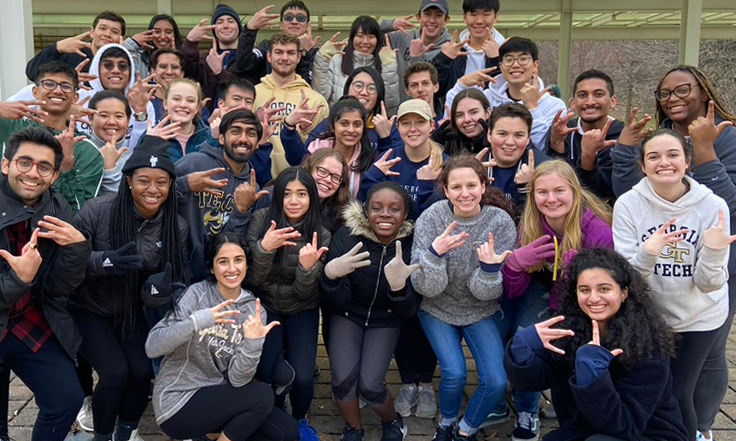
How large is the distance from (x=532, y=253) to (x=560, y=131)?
1314 millimetres

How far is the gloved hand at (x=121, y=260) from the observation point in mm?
3420

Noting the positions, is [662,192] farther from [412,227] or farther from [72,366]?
[72,366]

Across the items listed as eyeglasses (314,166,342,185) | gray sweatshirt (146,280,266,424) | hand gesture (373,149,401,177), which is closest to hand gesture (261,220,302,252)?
gray sweatshirt (146,280,266,424)

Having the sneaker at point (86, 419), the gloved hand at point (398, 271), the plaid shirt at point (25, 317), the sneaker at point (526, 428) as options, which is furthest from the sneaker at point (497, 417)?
the plaid shirt at point (25, 317)

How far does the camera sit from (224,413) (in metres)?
3.43

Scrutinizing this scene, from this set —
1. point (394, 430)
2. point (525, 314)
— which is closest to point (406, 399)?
point (394, 430)

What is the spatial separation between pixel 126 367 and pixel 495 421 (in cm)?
230

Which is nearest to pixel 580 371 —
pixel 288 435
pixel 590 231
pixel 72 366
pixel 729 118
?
pixel 590 231

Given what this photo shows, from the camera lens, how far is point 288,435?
3.65 metres

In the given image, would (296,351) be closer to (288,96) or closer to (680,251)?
(680,251)

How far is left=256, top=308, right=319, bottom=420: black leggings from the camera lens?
12.6 ft

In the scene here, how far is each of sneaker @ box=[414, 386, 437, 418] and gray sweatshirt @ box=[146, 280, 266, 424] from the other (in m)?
1.30

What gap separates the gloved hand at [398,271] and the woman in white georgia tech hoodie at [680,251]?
1.17m

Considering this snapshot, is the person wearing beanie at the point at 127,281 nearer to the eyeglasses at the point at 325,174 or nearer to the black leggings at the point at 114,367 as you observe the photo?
the black leggings at the point at 114,367
